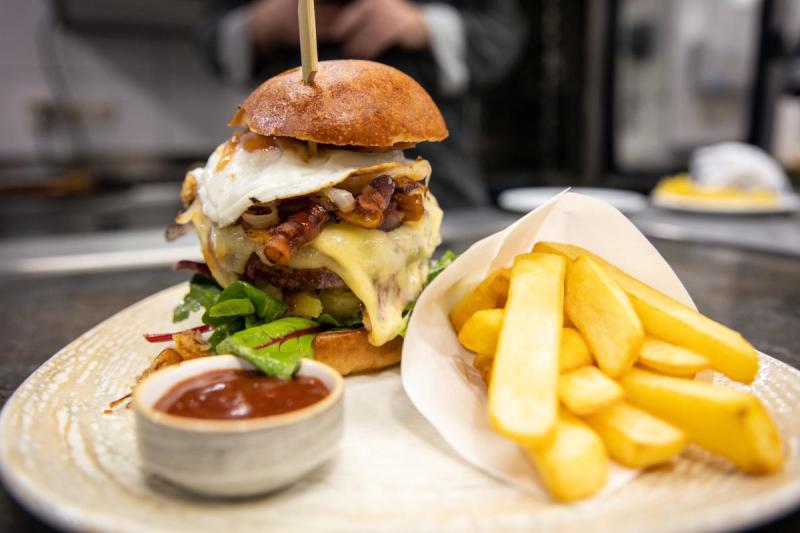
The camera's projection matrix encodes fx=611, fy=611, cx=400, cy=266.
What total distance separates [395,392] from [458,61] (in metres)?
3.35

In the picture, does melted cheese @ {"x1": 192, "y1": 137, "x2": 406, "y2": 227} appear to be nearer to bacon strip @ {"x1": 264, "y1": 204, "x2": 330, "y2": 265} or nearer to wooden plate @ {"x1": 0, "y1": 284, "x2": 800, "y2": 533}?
bacon strip @ {"x1": 264, "y1": 204, "x2": 330, "y2": 265}

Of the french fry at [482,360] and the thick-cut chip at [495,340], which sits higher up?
the thick-cut chip at [495,340]

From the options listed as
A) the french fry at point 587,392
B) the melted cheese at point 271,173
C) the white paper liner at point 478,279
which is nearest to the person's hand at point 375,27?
the melted cheese at point 271,173

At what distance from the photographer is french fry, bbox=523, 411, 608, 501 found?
42.9 inches

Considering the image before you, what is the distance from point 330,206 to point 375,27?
269 cm

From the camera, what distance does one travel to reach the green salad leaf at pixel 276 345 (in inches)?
54.4

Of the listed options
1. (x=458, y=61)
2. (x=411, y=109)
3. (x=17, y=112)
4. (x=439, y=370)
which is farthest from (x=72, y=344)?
(x=17, y=112)

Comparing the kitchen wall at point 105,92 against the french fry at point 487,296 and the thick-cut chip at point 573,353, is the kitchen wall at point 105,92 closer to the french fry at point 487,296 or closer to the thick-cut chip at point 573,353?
the french fry at point 487,296

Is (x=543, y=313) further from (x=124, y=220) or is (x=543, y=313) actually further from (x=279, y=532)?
(x=124, y=220)

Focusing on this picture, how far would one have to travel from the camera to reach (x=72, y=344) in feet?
6.32

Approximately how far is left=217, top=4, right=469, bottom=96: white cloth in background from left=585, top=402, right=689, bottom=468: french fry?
3.59m

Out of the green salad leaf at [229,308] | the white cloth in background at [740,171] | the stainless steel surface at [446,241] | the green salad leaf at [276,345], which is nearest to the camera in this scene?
the green salad leaf at [276,345]

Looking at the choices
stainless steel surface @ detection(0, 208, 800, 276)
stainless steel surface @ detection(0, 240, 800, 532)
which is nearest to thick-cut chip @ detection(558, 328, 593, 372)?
stainless steel surface @ detection(0, 240, 800, 532)

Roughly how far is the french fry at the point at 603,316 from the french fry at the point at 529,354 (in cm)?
5
